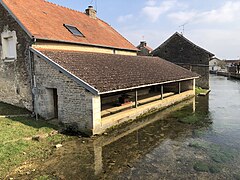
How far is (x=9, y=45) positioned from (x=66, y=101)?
19.5 feet

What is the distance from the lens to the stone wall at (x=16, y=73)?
10719 millimetres

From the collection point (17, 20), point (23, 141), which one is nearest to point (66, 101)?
point (23, 141)

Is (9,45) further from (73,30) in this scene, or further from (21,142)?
(21,142)

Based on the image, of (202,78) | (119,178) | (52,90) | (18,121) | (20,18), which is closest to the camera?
(119,178)

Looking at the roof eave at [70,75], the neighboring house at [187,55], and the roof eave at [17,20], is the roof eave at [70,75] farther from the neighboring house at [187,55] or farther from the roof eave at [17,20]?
the neighboring house at [187,55]

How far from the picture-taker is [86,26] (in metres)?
16.7

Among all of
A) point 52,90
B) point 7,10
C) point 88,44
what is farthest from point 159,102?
point 7,10

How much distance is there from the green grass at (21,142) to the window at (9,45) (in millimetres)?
3984

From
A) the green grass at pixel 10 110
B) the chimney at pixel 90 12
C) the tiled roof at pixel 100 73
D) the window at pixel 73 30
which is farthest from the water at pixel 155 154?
the chimney at pixel 90 12

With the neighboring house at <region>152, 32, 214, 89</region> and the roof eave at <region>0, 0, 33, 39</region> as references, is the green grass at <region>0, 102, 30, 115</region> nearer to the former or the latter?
the roof eave at <region>0, 0, 33, 39</region>

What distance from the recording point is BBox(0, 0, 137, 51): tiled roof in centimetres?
1107

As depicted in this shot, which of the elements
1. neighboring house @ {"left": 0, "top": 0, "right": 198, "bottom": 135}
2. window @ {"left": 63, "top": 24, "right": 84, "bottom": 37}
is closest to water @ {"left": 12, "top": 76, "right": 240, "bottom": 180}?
neighboring house @ {"left": 0, "top": 0, "right": 198, "bottom": 135}

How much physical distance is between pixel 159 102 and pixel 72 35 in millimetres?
7329

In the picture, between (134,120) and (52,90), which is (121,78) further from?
(52,90)
